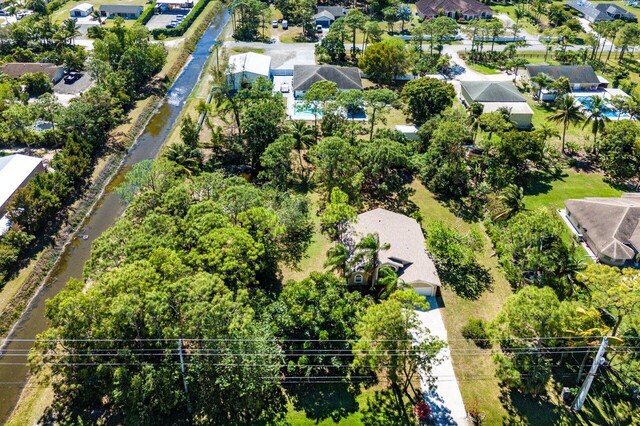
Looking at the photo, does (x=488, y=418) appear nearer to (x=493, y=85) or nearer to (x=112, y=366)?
(x=112, y=366)

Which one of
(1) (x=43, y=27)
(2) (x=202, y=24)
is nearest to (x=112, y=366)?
(1) (x=43, y=27)

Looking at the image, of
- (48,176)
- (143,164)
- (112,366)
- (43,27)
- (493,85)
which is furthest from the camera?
(43,27)

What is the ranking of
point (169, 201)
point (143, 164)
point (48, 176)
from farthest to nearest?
point (48, 176) → point (143, 164) → point (169, 201)

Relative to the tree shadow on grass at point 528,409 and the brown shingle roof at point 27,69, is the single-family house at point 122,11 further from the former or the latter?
the tree shadow on grass at point 528,409

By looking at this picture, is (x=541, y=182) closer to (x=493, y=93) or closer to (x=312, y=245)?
(x=493, y=93)

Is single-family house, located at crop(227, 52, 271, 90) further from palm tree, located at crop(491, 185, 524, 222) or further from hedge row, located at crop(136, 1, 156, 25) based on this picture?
palm tree, located at crop(491, 185, 524, 222)

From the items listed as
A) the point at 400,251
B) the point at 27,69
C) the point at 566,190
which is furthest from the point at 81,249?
the point at 566,190

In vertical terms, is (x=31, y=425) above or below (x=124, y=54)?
below
